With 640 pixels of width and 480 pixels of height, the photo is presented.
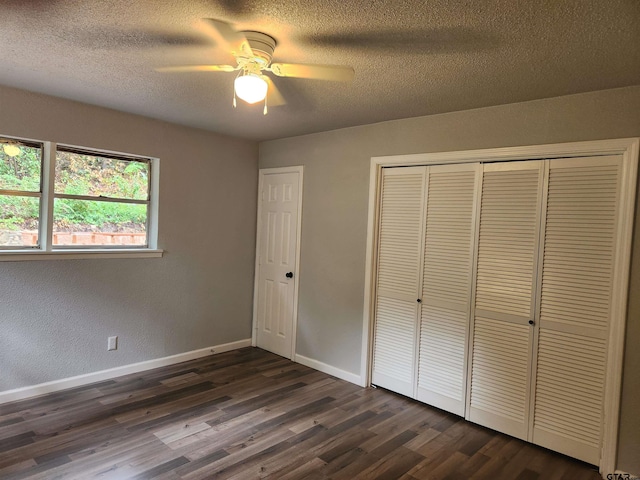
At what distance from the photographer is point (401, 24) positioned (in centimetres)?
190

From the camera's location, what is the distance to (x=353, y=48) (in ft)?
7.17

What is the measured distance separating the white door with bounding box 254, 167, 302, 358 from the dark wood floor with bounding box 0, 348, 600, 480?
0.90 metres

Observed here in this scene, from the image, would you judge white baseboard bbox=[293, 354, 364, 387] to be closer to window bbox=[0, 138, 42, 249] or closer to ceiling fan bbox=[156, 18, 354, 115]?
window bbox=[0, 138, 42, 249]

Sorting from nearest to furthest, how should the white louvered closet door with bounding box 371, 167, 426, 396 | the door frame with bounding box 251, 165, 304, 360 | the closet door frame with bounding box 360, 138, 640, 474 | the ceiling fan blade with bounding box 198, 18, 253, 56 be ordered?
the ceiling fan blade with bounding box 198, 18, 253, 56 → the closet door frame with bounding box 360, 138, 640, 474 → the white louvered closet door with bounding box 371, 167, 426, 396 → the door frame with bounding box 251, 165, 304, 360

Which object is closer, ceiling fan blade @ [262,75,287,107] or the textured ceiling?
the textured ceiling

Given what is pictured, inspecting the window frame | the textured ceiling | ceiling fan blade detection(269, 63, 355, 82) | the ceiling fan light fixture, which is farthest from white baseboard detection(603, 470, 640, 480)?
the window frame

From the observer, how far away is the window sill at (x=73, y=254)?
322 centimetres

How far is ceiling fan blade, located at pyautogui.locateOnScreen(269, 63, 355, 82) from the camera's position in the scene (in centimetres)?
220

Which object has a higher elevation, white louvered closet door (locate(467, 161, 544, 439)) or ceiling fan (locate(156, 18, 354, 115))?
ceiling fan (locate(156, 18, 354, 115))

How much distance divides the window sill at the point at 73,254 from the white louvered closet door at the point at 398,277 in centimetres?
215

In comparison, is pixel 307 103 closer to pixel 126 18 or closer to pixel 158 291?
pixel 126 18

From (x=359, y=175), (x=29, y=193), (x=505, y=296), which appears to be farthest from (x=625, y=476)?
(x=29, y=193)

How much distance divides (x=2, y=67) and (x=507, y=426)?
414 centimetres

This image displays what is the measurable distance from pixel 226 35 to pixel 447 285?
7.83 ft
